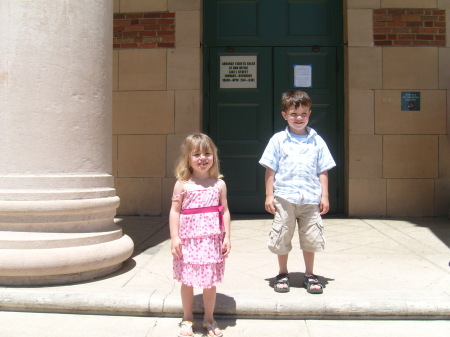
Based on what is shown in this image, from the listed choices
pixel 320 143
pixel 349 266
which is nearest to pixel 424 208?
pixel 349 266

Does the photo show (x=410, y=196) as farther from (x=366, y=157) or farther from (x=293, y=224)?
(x=293, y=224)

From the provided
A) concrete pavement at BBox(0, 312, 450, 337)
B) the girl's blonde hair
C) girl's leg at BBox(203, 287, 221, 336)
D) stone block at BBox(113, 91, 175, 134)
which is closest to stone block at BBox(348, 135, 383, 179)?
stone block at BBox(113, 91, 175, 134)

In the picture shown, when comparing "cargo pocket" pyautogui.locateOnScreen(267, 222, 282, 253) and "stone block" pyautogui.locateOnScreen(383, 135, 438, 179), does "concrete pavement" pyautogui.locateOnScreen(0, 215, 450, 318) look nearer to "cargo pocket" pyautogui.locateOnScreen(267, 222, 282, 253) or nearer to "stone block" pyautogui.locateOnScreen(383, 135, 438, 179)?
"cargo pocket" pyautogui.locateOnScreen(267, 222, 282, 253)

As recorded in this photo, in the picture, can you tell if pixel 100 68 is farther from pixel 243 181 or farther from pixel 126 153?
pixel 243 181

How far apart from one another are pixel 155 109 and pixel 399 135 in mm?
3630

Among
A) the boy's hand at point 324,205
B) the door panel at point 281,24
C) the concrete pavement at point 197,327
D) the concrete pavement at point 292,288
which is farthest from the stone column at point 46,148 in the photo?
the door panel at point 281,24

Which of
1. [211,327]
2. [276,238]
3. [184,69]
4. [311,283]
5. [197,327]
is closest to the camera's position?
[211,327]

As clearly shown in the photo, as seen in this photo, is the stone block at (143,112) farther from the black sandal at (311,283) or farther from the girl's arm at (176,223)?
the girl's arm at (176,223)

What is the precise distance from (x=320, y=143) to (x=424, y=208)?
12.5 feet

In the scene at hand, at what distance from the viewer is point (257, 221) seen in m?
6.25

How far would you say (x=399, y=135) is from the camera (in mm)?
6438

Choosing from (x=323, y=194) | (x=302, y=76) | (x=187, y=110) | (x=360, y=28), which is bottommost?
(x=323, y=194)

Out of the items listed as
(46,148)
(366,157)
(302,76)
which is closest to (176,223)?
(46,148)

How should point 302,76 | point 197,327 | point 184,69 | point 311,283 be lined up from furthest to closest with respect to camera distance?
point 302,76 < point 184,69 < point 311,283 < point 197,327
